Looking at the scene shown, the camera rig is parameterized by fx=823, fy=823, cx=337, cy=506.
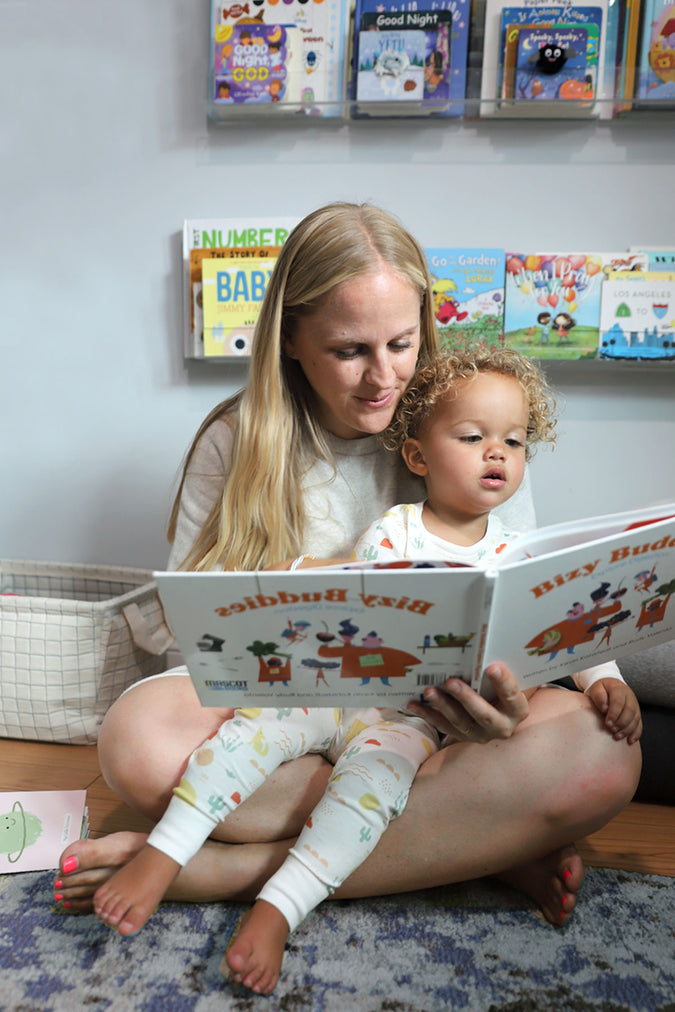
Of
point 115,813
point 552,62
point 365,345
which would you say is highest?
point 552,62

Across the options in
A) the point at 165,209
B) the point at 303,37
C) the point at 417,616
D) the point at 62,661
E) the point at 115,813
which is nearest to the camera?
the point at 417,616

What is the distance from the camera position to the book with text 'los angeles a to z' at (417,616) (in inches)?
29.6

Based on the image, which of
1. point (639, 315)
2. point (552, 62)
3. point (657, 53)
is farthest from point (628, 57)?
point (639, 315)

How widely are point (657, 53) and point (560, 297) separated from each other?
1.59 ft

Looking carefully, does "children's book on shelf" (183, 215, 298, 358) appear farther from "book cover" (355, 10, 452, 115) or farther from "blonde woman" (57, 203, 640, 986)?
"blonde woman" (57, 203, 640, 986)

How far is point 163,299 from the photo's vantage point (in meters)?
1.82

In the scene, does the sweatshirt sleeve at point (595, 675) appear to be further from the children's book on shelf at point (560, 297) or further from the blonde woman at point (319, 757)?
the children's book on shelf at point (560, 297)

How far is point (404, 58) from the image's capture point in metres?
1.63

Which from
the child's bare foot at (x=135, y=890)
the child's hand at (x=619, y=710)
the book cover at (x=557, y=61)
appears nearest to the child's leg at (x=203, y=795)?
the child's bare foot at (x=135, y=890)

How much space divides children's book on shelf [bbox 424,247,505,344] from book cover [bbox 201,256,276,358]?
0.36 meters

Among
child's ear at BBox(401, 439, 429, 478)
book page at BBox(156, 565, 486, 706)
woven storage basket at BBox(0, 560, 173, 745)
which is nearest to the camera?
book page at BBox(156, 565, 486, 706)

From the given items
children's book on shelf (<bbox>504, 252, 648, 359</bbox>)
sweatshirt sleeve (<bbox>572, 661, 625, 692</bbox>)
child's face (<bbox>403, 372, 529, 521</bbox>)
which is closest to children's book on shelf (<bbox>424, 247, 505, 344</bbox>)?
children's book on shelf (<bbox>504, 252, 648, 359</bbox>)

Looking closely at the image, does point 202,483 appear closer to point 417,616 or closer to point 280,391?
point 280,391

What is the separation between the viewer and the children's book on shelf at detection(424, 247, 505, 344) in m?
1.70
